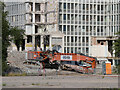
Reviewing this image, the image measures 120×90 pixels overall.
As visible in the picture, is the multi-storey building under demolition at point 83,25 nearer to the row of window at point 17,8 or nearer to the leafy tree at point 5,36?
the row of window at point 17,8

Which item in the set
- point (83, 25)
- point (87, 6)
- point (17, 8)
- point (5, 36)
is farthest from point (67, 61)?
point (17, 8)

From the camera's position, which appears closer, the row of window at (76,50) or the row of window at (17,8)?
the row of window at (76,50)

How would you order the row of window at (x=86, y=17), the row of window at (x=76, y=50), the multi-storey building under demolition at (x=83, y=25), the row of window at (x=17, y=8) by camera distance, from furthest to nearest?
the row of window at (x=17, y=8)
the row of window at (x=86, y=17)
the multi-storey building under demolition at (x=83, y=25)
the row of window at (x=76, y=50)

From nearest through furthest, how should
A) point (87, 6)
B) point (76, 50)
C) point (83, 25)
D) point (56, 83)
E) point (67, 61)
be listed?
1. point (56, 83)
2. point (67, 61)
3. point (76, 50)
4. point (83, 25)
5. point (87, 6)

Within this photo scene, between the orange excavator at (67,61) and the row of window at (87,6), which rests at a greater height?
the row of window at (87,6)

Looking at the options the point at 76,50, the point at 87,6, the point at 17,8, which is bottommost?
the point at 76,50

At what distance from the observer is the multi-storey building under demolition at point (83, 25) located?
80.6 meters

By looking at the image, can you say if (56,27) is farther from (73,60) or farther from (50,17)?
(73,60)

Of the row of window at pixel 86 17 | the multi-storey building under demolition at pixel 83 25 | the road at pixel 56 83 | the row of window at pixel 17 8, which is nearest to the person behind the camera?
the road at pixel 56 83

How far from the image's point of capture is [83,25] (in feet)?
270

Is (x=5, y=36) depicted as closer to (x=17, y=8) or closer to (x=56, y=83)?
(x=56, y=83)

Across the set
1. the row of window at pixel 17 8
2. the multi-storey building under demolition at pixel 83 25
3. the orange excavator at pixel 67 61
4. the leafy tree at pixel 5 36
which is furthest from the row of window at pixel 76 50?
the leafy tree at pixel 5 36

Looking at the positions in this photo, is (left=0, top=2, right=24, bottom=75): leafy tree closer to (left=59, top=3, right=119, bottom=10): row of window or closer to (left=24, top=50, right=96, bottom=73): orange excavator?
(left=24, top=50, right=96, bottom=73): orange excavator

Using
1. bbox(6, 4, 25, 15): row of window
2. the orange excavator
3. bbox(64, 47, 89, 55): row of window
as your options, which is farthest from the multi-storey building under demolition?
the orange excavator
